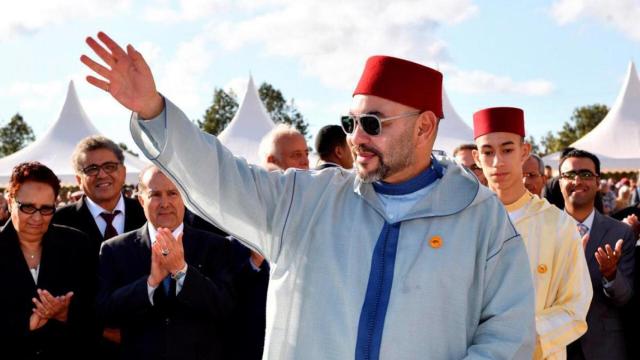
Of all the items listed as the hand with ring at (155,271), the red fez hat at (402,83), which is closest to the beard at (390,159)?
the red fez hat at (402,83)

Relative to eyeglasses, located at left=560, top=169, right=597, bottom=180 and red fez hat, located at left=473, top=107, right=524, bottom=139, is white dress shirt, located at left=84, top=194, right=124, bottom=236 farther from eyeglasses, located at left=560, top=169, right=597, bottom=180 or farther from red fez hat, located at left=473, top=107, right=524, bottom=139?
eyeglasses, located at left=560, top=169, right=597, bottom=180

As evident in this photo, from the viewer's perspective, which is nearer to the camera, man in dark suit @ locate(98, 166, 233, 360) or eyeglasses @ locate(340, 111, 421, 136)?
eyeglasses @ locate(340, 111, 421, 136)

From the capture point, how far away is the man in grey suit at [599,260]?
509cm

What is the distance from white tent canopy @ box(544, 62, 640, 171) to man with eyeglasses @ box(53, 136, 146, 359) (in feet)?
55.1

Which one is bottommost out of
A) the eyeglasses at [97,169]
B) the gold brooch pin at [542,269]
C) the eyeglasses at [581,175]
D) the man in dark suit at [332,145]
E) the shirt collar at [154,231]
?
the gold brooch pin at [542,269]

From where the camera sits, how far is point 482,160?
14.1ft

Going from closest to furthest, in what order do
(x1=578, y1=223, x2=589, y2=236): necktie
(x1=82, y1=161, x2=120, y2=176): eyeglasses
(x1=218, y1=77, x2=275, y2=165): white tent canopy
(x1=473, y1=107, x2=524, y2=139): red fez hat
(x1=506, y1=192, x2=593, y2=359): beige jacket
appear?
(x1=506, y1=192, x2=593, y2=359): beige jacket
(x1=473, y1=107, x2=524, y2=139): red fez hat
(x1=578, y1=223, x2=589, y2=236): necktie
(x1=82, y1=161, x2=120, y2=176): eyeglasses
(x1=218, y1=77, x2=275, y2=165): white tent canopy

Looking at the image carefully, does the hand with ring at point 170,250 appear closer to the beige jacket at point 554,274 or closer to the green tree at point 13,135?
the beige jacket at point 554,274

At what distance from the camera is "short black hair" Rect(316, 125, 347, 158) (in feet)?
18.8

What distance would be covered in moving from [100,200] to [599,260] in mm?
3758

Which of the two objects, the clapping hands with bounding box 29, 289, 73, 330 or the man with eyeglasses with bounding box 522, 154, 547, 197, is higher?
the man with eyeglasses with bounding box 522, 154, 547, 197

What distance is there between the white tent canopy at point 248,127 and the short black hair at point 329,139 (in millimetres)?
15533

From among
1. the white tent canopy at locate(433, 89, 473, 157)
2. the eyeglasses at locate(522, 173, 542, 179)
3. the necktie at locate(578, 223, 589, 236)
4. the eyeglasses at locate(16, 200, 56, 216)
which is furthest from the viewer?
the white tent canopy at locate(433, 89, 473, 157)

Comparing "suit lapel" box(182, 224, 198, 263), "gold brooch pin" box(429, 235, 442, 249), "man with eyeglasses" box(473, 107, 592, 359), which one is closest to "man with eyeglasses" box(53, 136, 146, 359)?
"suit lapel" box(182, 224, 198, 263)
